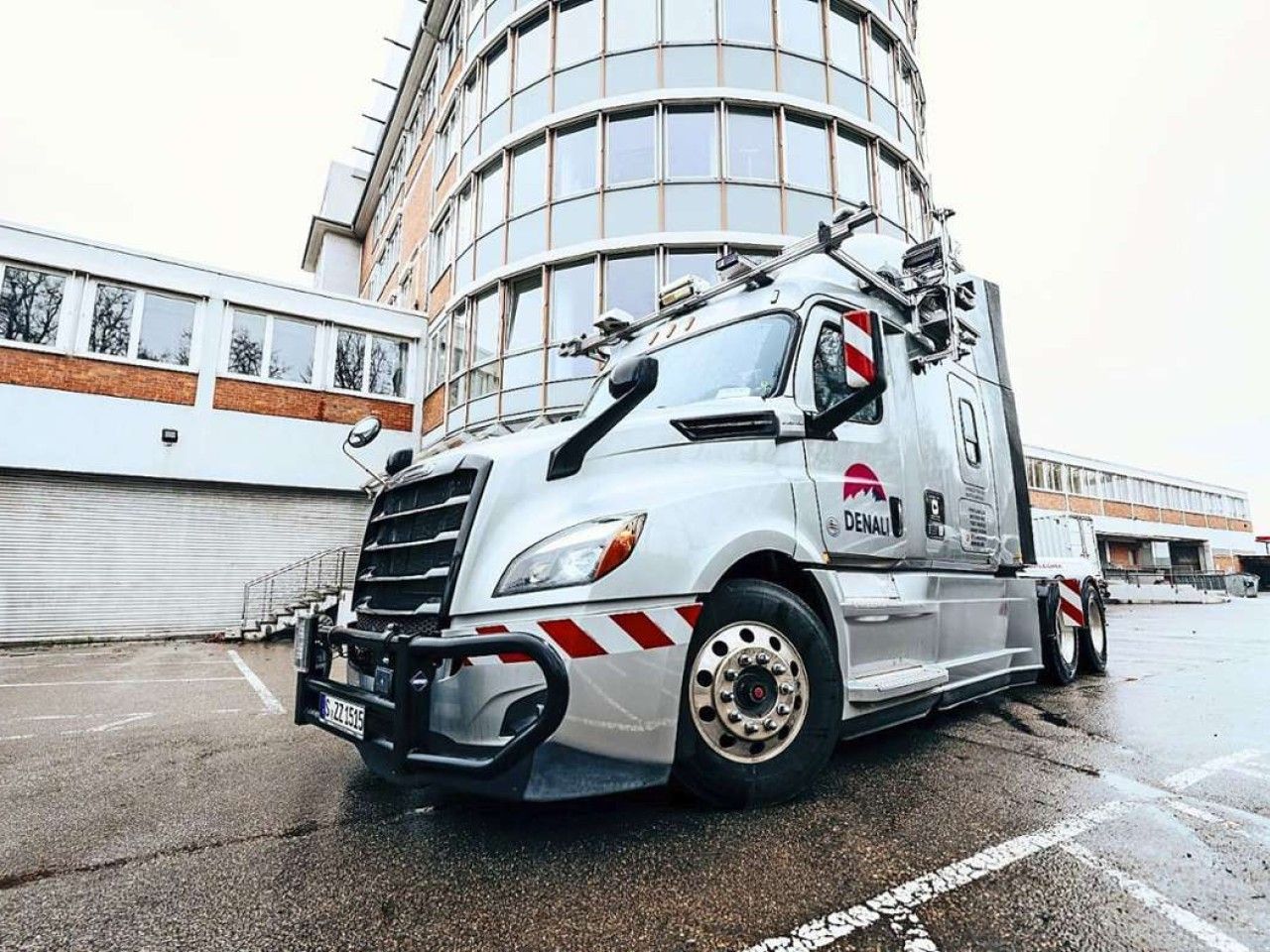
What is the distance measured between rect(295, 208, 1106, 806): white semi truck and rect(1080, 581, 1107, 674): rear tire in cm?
289

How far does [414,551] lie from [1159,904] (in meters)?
3.03

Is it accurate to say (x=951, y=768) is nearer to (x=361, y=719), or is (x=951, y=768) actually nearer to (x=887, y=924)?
(x=887, y=924)

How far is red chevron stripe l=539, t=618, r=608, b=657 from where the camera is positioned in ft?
7.86

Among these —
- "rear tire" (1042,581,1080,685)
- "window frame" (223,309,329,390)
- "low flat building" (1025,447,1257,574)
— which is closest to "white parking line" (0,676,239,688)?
"window frame" (223,309,329,390)

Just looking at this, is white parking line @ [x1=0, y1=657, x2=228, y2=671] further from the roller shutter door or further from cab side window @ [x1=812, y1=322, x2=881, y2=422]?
cab side window @ [x1=812, y1=322, x2=881, y2=422]

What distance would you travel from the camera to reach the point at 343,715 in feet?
9.30

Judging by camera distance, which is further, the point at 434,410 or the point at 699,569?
the point at 434,410

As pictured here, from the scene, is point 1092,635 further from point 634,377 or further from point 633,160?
point 633,160

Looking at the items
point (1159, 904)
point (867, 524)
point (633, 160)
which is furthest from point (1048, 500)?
point (1159, 904)

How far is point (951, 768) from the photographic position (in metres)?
3.57

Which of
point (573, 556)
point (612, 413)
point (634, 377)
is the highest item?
point (634, 377)

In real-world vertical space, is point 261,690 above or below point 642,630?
below

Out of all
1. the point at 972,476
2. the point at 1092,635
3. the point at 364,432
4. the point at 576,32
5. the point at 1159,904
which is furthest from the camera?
the point at 576,32

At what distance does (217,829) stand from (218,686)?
5293 millimetres
